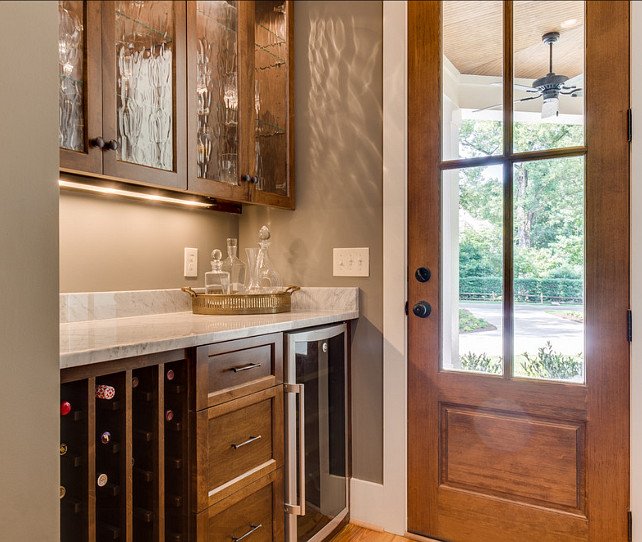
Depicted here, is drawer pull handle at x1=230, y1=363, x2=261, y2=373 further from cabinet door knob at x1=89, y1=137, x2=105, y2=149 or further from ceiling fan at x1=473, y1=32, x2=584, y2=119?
ceiling fan at x1=473, y1=32, x2=584, y2=119

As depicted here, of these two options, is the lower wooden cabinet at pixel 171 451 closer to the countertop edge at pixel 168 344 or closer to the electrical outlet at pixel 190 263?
the countertop edge at pixel 168 344

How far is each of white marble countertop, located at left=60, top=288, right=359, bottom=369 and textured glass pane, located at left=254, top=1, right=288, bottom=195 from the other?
529 mm

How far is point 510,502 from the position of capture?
5.56 ft

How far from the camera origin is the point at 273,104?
2.02 metres

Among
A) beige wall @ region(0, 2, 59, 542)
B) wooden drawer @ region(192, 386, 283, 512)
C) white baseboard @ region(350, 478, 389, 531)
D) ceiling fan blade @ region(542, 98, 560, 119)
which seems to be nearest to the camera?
beige wall @ region(0, 2, 59, 542)

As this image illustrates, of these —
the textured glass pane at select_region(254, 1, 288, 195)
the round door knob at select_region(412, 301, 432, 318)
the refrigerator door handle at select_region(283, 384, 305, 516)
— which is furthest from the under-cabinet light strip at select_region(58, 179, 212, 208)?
the round door knob at select_region(412, 301, 432, 318)

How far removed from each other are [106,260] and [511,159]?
1.50m

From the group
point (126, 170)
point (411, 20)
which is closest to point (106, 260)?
point (126, 170)

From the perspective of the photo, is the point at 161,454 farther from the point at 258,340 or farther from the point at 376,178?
the point at 376,178

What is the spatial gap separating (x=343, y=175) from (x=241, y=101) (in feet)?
1.70

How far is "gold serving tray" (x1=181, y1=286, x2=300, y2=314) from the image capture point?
5.90 feet

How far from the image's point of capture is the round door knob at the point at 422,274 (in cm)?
184

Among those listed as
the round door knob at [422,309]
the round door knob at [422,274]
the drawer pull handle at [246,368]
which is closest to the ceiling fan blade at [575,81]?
the round door knob at [422,274]

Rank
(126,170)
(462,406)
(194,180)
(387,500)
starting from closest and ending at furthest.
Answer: (126,170) < (194,180) < (462,406) < (387,500)
